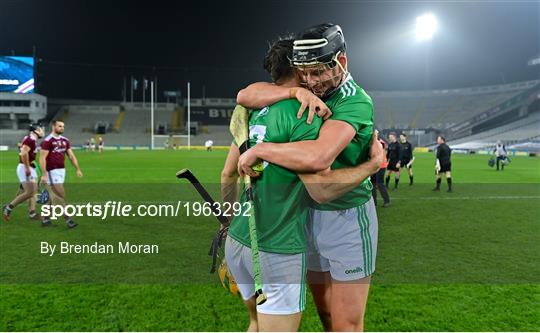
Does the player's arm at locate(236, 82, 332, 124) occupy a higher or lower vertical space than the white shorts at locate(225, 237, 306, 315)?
higher

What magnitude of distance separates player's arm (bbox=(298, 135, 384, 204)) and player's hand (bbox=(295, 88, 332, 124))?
0.77ft

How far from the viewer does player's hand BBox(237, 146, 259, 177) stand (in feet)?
5.08

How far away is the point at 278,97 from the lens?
158 cm

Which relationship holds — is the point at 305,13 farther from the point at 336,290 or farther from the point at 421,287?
the point at 336,290

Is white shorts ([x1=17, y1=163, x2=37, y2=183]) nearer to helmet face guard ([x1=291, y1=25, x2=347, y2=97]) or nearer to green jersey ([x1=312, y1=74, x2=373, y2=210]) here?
green jersey ([x1=312, y1=74, x2=373, y2=210])

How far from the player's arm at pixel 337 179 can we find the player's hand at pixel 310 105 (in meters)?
0.23

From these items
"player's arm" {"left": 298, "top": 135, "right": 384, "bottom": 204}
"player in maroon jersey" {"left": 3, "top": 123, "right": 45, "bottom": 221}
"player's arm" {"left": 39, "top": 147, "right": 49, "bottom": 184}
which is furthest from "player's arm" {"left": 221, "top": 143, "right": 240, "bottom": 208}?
"player in maroon jersey" {"left": 3, "top": 123, "right": 45, "bottom": 221}

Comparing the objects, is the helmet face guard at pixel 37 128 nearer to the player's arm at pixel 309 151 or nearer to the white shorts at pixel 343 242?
the white shorts at pixel 343 242

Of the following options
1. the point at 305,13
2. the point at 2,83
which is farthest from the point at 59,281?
the point at 2,83

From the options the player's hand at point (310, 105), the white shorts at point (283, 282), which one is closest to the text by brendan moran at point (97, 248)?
the white shorts at point (283, 282)

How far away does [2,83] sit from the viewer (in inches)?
1620

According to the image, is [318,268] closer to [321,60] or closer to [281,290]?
[281,290]

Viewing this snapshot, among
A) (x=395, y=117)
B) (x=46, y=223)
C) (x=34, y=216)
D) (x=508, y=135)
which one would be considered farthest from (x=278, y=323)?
(x=395, y=117)

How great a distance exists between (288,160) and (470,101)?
6952 centimetres
